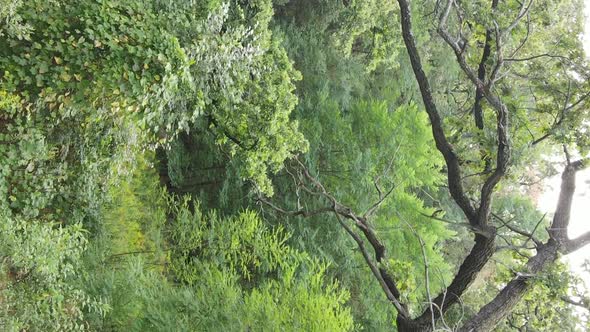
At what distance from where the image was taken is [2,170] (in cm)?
531

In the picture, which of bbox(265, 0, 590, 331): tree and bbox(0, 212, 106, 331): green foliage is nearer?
bbox(0, 212, 106, 331): green foliage

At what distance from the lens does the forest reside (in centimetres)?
529

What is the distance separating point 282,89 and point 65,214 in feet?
10.5

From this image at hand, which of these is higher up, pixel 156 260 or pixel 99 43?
pixel 99 43

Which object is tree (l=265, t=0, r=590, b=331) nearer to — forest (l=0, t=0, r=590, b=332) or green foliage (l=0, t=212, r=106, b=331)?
forest (l=0, t=0, r=590, b=332)

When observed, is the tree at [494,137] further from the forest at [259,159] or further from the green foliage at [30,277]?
the green foliage at [30,277]

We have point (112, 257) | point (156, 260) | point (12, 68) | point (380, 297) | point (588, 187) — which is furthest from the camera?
point (380, 297)

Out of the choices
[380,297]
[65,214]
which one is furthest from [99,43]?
[380,297]

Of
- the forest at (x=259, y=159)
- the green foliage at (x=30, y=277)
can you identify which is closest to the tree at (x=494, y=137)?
the forest at (x=259, y=159)

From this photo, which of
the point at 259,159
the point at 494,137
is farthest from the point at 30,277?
the point at 494,137

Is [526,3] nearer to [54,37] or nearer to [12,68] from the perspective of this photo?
[54,37]

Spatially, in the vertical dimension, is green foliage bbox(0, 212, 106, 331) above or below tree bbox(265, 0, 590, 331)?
below

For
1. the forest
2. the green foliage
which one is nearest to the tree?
the forest

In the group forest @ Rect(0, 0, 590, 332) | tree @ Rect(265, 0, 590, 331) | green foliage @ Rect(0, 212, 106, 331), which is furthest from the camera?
tree @ Rect(265, 0, 590, 331)
